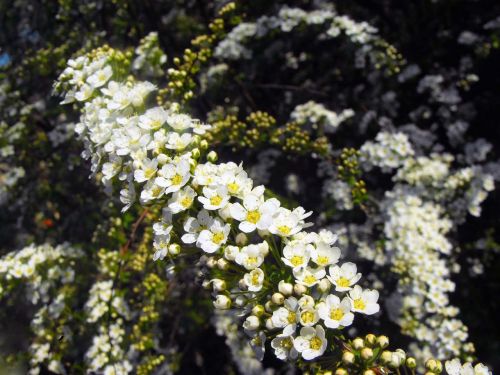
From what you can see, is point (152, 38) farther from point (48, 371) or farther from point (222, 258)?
point (48, 371)

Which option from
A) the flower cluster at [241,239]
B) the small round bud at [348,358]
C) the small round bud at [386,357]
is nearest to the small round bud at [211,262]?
the flower cluster at [241,239]

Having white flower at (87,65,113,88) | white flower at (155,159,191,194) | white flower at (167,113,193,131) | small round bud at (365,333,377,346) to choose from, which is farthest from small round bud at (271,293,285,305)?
white flower at (87,65,113,88)

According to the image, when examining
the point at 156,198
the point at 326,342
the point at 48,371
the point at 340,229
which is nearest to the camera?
the point at 326,342

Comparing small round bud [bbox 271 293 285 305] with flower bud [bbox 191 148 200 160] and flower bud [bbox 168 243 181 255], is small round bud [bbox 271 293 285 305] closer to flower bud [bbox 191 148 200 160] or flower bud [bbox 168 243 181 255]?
flower bud [bbox 168 243 181 255]

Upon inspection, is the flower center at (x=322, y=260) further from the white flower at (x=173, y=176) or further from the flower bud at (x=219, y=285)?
the white flower at (x=173, y=176)

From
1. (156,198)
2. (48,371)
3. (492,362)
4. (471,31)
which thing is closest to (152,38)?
(156,198)
